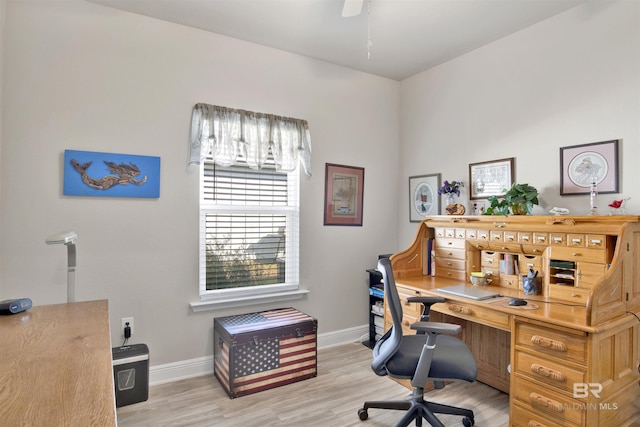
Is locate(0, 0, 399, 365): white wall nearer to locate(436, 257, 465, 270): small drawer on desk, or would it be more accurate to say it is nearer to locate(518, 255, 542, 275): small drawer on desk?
locate(436, 257, 465, 270): small drawer on desk

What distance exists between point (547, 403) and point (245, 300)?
2.19 metres

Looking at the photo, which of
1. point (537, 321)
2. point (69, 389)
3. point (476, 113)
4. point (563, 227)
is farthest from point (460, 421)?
point (476, 113)

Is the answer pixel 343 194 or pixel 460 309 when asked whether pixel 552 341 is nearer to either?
pixel 460 309

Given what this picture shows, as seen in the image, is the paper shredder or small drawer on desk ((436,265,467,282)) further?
small drawer on desk ((436,265,467,282))

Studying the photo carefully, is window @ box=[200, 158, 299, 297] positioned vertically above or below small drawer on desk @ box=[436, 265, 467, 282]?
above

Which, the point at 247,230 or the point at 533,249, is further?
the point at 247,230

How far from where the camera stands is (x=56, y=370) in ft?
3.57

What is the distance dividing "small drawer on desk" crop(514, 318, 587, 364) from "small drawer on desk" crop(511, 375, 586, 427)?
0.20 m

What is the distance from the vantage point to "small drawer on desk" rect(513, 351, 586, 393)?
5.99 feet

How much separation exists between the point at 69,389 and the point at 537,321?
2096 mm

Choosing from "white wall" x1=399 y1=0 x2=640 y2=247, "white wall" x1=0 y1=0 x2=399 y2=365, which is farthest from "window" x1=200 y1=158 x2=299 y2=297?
"white wall" x1=399 y1=0 x2=640 y2=247

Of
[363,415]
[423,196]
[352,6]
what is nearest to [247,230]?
[363,415]

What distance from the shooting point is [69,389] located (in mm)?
956

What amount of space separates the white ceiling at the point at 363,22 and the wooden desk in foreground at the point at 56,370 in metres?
2.18
